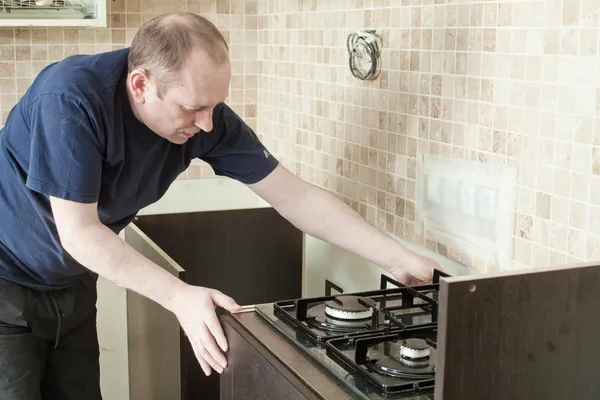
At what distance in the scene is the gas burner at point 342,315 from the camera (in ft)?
4.83

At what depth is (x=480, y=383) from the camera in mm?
1087

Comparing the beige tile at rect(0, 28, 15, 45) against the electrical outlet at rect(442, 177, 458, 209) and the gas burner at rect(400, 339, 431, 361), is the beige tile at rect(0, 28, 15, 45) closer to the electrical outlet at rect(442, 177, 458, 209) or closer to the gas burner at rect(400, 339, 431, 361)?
the electrical outlet at rect(442, 177, 458, 209)

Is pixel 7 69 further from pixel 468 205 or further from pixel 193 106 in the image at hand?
pixel 468 205

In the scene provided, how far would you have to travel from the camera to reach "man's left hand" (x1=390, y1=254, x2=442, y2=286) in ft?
5.69

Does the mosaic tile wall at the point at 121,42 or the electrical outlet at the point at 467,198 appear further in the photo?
the mosaic tile wall at the point at 121,42

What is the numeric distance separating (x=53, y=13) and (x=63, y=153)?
100cm

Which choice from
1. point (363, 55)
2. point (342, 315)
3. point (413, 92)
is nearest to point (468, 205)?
point (413, 92)

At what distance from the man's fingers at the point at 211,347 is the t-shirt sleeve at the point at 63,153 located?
308 mm

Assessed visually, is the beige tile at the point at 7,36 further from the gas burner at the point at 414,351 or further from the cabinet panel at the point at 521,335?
the cabinet panel at the point at 521,335

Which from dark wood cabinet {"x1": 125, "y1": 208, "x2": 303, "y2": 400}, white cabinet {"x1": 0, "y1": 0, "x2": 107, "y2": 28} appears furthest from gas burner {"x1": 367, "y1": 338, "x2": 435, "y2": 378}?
white cabinet {"x1": 0, "y1": 0, "x2": 107, "y2": 28}

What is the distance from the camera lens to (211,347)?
4.96 feet

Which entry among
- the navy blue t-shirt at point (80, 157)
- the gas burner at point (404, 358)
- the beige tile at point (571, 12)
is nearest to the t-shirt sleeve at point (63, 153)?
the navy blue t-shirt at point (80, 157)

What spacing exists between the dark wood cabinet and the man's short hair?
0.69 metres

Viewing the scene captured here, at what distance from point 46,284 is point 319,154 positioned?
83 cm
